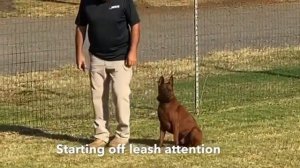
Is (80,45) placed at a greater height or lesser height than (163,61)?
greater

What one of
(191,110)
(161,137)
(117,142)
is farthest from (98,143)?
(191,110)

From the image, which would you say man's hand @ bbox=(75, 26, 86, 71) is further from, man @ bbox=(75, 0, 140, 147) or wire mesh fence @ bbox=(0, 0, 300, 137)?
wire mesh fence @ bbox=(0, 0, 300, 137)

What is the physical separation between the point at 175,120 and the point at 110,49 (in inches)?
39.2

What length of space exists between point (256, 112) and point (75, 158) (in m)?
3.59

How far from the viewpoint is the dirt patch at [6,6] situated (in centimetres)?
2509

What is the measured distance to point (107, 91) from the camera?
28.5 ft

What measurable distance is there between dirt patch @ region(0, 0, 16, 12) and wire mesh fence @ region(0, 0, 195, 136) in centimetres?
16

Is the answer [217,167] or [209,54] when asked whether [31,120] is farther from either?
[209,54]

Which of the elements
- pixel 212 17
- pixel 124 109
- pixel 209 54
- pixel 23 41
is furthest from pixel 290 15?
pixel 124 109

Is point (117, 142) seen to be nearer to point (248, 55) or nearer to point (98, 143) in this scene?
point (98, 143)

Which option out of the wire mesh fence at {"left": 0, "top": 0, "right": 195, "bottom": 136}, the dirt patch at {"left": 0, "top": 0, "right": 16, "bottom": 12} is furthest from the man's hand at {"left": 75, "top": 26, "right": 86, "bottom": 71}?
the dirt patch at {"left": 0, "top": 0, "right": 16, "bottom": 12}

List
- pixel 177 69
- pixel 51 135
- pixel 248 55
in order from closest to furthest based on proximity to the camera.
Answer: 1. pixel 51 135
2. pixel 177 69
3. pixel 248 55

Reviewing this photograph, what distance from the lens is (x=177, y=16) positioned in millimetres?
24453

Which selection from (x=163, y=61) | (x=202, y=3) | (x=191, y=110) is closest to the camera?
(x=191, y=110)
